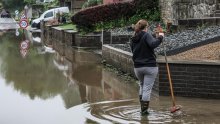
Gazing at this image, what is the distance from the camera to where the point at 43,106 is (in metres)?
11.5

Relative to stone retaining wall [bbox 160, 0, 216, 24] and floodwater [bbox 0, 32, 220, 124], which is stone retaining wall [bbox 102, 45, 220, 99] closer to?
floodwater [bbox 0, 32, 220, 124]

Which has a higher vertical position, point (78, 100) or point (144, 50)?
point (144, 50)

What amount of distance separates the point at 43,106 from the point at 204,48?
164 inches

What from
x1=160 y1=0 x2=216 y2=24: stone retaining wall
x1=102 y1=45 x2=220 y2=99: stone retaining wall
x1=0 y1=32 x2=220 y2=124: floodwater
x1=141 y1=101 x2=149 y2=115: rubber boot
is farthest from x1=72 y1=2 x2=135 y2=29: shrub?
x1=141 y1=101 x2=149 y2=115: rubber boot

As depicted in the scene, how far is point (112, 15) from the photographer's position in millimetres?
27000

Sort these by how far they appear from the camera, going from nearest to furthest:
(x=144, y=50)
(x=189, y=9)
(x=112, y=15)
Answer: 1. (x=144, y=50)
2. (x=189, y=9)
3. (x=112, y=15)

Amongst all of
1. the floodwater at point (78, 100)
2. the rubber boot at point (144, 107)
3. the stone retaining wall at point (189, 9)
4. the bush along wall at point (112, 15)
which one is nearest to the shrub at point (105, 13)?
the bush along wall at point (112, 15)

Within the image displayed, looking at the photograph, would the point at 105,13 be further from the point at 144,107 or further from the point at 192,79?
the point at 144,107

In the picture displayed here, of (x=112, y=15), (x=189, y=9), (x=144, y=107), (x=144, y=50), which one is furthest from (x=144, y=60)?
(x=112, y=15)

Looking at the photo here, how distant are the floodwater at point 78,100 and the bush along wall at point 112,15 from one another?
8106mm

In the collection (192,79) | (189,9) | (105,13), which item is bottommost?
(192,79)

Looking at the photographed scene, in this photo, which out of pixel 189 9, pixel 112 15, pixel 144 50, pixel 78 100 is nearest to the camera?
pixel 144 50

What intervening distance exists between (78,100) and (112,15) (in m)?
15.3

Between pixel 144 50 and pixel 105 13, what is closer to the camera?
pixel 144 50
